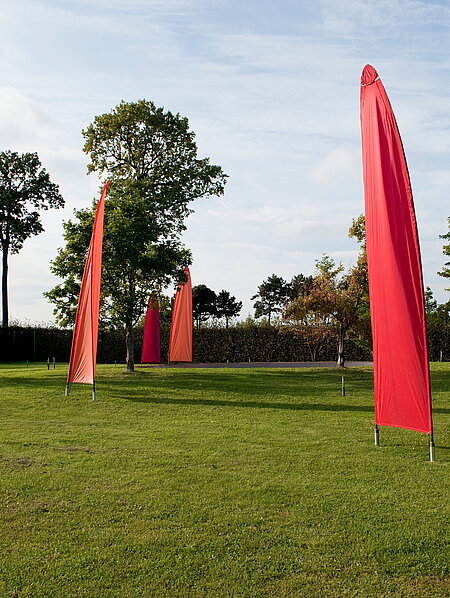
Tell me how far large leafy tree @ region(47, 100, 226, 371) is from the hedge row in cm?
1197

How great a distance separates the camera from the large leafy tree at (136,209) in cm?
2058

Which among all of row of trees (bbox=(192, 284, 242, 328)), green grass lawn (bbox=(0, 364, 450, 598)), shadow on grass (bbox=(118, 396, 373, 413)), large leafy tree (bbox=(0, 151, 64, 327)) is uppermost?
large leafy tree (bbox=(0, 151, 64, 327))

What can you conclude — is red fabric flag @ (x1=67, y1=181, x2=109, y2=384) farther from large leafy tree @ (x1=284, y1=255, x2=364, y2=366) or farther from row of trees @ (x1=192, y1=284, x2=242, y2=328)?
row of trees @ (x1=192, y1=284, x2=242, y2=328)

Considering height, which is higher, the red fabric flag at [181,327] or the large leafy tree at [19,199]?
the large leafy tree at [19,199]

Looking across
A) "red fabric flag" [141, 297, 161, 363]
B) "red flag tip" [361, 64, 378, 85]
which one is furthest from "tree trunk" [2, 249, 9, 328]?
"red flag tip" [361, 64, 378, 85]

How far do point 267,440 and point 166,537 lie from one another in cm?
490

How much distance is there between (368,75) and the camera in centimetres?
970

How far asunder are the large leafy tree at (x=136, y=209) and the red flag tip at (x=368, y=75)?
12.3m

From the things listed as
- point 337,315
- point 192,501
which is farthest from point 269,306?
point 192,501

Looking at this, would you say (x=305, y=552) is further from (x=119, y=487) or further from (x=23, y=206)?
(x=23, y=206)

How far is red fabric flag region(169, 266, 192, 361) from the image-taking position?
2852 centimetres

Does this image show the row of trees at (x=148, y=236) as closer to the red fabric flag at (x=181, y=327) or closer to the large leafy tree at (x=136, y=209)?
the large leafy tree at (x=136, y=209)

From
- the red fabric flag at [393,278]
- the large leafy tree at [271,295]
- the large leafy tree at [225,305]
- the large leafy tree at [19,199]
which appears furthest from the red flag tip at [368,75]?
the large leafy tree at [271,295]

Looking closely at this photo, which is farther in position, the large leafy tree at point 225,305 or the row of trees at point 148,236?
Result: the large leafy tree at point 225,305
